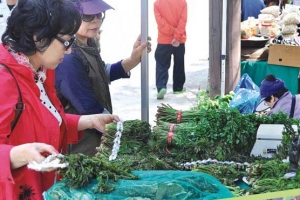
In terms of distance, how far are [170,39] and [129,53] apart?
2.81 meters

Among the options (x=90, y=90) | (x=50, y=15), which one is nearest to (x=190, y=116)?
(x=90, y=90)

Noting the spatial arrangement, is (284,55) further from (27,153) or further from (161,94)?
(27,153)

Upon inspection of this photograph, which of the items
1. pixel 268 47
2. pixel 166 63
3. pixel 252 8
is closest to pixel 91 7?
pixel 268 47

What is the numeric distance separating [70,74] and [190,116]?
3.60 ft

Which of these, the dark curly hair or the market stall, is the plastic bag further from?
the dark curly hair

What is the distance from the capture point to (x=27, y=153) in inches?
94.0

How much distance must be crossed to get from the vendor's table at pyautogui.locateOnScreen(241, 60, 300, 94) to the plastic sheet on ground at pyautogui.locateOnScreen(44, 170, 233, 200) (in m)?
4.99

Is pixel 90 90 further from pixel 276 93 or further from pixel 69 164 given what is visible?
pixel 276 93

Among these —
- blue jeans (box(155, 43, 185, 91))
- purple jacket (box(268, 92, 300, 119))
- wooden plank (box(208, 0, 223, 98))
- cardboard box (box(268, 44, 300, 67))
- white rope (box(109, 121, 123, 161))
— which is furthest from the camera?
blue jeans (box(155, 43, 185, 91))

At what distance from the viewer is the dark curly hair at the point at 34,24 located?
8.64 feet

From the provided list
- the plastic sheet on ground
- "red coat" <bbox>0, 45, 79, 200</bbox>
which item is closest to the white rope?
"red coat" <bbox>0, 45, 79, 200</bbox>

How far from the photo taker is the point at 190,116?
13.9 feet

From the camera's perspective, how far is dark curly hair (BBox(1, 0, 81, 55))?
2.63m

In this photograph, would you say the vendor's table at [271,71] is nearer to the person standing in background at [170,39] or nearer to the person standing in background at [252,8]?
the person standing in background at [170,39]
